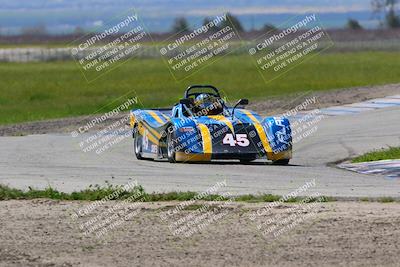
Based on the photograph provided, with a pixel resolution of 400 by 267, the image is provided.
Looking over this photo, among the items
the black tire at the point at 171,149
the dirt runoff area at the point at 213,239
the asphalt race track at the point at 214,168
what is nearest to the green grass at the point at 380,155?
the asphalt race track at the point at 214,168

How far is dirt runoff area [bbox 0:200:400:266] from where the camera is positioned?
1045 cm

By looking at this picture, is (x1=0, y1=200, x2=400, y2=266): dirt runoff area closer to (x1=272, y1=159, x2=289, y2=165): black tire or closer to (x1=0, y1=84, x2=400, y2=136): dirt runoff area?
(x1=272, y1=159, x2=289, y2=165): black tire

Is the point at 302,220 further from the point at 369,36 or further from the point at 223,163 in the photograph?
Answer: the point at 369,36

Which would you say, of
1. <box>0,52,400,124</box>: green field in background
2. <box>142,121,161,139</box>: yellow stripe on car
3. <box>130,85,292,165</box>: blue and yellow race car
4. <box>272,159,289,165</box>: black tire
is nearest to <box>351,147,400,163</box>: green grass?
<box>272,159,289,165</box>: black tire

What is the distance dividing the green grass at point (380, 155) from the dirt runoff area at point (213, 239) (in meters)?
6.80

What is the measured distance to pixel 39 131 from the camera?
92.8 feet

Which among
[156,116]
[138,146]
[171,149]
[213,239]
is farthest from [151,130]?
[213,239]

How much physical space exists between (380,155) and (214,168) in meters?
3.16

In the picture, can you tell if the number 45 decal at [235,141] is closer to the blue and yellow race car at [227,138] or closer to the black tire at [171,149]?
the blue and yellow race car at [227,138]

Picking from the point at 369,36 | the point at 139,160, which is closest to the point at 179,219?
the point at 139,160

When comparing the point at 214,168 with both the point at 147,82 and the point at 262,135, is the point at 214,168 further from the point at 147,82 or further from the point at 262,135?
the point at 147,82

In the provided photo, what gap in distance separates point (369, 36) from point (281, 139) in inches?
3449

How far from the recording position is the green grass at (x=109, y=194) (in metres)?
13.8

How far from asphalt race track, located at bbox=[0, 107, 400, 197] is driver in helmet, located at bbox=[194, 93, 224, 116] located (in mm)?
1107
